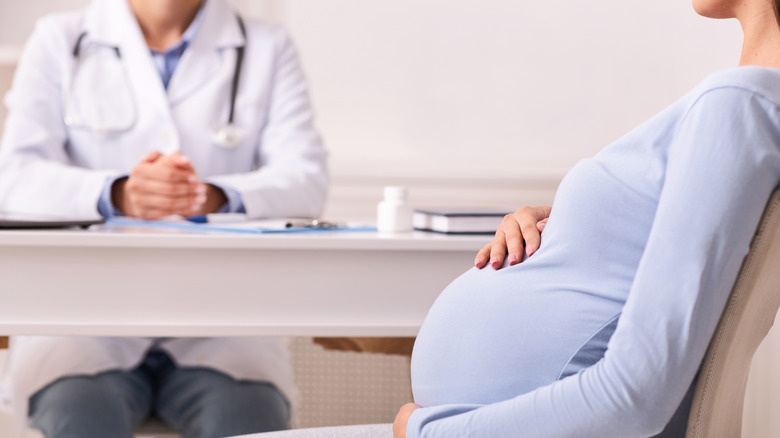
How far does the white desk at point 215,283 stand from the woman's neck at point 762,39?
0.38 metres

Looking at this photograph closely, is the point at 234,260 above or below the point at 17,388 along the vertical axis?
above

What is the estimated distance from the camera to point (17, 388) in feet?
3.89

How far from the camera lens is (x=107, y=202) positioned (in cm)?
136

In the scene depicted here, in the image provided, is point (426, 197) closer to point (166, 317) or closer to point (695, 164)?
point (166, 317)

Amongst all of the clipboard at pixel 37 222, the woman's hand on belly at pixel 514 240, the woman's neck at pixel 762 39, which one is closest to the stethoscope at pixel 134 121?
the clipboard at pixel 37 222

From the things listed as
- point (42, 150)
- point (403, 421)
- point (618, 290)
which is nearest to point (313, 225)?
point (403, 421)

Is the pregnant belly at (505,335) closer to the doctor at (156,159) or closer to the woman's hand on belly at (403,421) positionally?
the woman's hand on belly at (403,421)

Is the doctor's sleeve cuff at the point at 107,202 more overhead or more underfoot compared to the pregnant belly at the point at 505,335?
more underfoot

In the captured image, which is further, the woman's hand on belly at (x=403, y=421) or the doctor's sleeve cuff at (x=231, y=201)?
the doctor's sleeve cuff at (x=231, y=201)

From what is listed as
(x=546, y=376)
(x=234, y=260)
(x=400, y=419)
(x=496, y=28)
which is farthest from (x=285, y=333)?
(x=496, y=28)

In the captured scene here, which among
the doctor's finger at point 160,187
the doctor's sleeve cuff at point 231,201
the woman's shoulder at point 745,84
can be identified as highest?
the woman's shoulder at point 745,84

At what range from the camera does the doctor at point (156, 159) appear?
1196mm

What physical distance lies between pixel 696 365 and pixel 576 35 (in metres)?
1.98

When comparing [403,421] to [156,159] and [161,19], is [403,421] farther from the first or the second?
[161,19]
